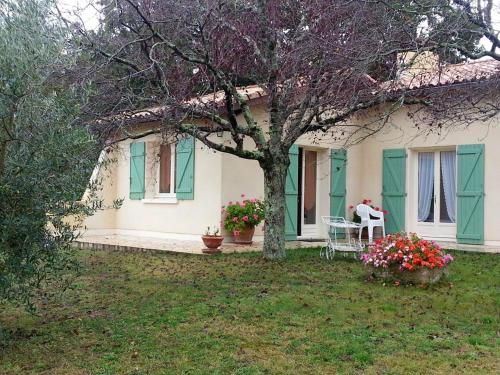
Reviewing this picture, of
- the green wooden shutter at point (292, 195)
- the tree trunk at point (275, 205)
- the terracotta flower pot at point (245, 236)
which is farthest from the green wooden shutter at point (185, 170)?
the tree trunk at point (275, 205)

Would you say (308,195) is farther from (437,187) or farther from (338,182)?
(437,187)

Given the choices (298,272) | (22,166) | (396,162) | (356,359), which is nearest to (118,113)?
(298,272)

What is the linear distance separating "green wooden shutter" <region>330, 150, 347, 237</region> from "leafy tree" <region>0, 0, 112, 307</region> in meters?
8.94

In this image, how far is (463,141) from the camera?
1100 centimetres

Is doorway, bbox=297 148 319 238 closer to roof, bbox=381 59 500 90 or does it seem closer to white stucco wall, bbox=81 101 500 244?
white stucco wall, bbox=81 101 500 244

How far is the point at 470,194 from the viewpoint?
10.8 metres

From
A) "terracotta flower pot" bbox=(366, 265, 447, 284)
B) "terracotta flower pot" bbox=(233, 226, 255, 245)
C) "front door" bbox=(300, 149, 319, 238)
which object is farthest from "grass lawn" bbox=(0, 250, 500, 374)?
"front door" bbox=(300, 149, 319, 238)

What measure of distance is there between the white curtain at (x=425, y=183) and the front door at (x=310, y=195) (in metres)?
2.26

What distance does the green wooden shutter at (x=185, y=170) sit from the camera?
36.7 ft

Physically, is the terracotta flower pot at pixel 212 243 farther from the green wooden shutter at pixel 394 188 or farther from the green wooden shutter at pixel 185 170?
the green wooden shutter at pixel 394 188

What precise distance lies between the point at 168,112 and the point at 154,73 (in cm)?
81

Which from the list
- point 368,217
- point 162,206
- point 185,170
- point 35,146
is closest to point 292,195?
point 368,217

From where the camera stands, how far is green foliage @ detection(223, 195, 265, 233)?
10445 mm

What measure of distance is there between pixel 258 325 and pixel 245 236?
5.83m
